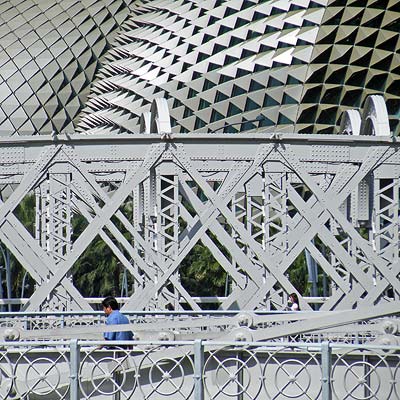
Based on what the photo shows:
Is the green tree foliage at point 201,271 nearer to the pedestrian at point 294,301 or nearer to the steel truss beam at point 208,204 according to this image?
the steel truss beam at point 208,204

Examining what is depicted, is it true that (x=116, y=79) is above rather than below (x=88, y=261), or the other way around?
above

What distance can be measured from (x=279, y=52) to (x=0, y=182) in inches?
1263

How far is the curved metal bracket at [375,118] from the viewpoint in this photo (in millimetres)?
30969

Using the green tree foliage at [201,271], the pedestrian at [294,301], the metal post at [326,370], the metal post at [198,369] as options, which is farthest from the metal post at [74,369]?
the green tree foliage at [201,271]

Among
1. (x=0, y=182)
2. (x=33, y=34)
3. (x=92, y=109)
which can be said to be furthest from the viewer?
(x=33, y=34)

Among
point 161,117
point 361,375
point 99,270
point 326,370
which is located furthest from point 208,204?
point 99,270

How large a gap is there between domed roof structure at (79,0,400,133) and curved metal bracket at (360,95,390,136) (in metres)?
27.9

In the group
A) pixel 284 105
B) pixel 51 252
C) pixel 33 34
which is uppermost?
pixel 33 34

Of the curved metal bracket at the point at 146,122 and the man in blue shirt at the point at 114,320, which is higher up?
the curved metal bracket at the point at 146,122

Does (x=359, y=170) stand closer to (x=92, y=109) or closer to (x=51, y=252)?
(x=51, y=252)

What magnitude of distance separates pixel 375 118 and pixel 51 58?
51517 mm

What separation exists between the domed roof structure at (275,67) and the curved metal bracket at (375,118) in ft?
91.4

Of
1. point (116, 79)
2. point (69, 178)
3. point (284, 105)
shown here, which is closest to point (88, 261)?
point (284, 105)

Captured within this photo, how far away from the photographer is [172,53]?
68.6 m
